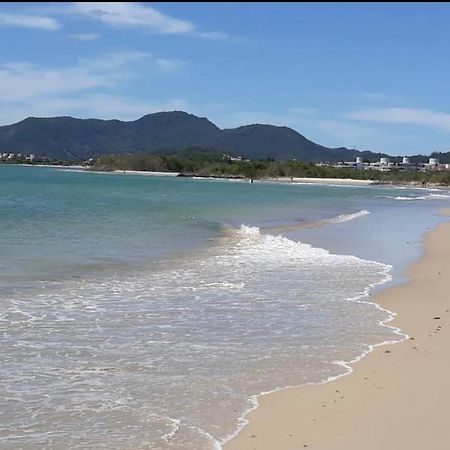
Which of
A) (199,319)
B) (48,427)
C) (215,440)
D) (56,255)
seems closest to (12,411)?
(48,427)

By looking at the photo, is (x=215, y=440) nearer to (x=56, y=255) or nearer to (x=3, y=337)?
(x=3, y=337)

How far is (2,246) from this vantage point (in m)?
19.4

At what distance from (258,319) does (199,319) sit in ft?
2.84

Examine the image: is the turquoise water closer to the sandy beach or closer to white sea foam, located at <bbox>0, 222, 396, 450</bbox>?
white sea foam, located at <bbox>0, 222, 396, 450</bbox>

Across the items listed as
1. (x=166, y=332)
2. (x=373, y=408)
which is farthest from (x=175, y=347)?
(x=373, y=408)

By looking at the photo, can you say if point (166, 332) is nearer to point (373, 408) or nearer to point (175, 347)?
point (175, 347)

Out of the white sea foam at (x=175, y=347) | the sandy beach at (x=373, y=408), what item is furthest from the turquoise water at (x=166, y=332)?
the sandy beach at (x=373, y=408)

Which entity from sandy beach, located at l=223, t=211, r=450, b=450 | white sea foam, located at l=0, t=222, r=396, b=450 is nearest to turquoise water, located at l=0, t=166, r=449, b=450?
white sea foam, located at l=0, t=222, r=396, b=450

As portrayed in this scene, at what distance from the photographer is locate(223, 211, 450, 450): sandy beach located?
5.51 m

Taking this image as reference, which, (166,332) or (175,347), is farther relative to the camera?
(166,332)

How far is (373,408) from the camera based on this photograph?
632 centimetres

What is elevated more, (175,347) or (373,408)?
(373,408)

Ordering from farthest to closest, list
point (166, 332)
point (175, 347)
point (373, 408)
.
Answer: point (166, 332) < point (175, 347) < point (373, 408)

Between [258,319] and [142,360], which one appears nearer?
[142,360]
